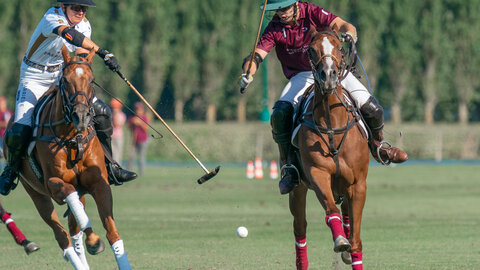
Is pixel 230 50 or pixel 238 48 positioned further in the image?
pixel 230 50

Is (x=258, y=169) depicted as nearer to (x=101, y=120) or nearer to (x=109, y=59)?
(x=101, y=120)

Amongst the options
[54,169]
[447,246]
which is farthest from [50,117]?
[447,246]

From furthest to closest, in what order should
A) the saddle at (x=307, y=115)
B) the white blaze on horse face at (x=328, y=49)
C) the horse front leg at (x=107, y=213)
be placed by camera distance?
the saddle at (x=307, y=115) < the horse front leg at (x=107, y=213) < the white blaze on horse face at (x=328, y=49)

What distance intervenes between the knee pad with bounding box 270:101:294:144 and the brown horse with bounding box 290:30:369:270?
547 mm

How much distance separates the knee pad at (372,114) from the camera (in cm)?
978

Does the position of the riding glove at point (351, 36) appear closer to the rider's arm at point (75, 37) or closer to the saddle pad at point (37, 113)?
the rider's arm at point (75, 37)

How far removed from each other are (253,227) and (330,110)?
6098 millimetres

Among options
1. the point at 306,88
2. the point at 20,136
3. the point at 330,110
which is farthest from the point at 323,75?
the point at 20,136

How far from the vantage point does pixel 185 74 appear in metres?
49.3

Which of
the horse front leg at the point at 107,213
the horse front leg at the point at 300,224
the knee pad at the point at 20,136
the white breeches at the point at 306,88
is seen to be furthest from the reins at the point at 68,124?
the horse front leg at the point at 300,224

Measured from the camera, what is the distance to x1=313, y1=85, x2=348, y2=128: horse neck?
927 centimetres

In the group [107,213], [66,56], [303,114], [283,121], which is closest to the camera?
[107,213]

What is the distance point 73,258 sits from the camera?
9.52 metres

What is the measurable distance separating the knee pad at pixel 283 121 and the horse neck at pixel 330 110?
0.78 meters
